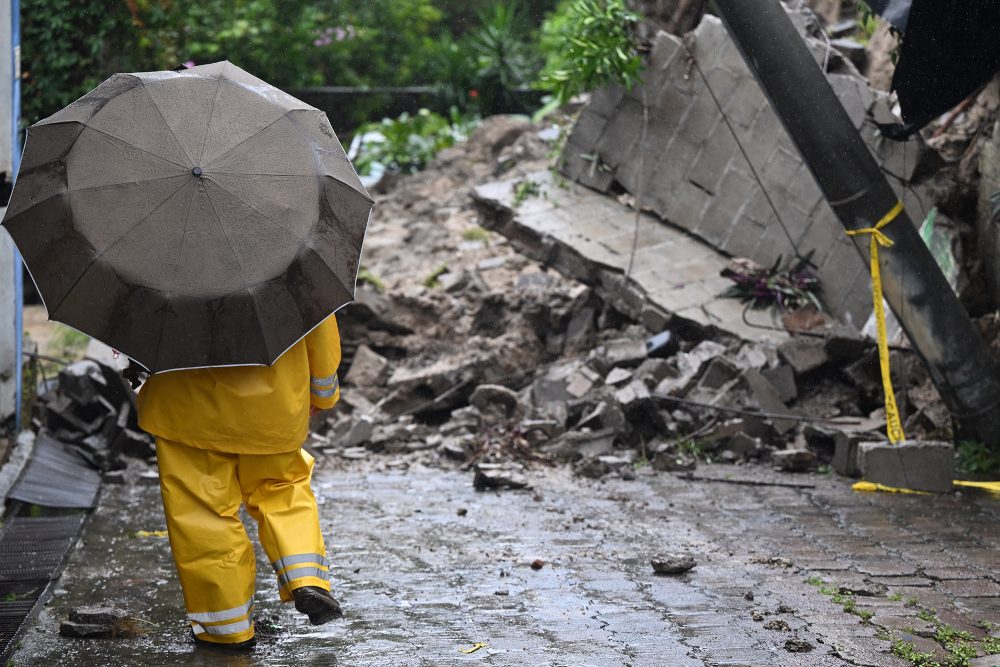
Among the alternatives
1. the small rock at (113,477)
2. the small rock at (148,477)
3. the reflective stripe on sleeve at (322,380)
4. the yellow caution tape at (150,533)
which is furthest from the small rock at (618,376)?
the reflective stripe on sleeve at (322,380)

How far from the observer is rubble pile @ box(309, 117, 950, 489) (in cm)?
783

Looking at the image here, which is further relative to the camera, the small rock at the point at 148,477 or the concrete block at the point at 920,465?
the small rock at the point at 148,477

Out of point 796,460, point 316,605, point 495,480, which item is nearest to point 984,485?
point 796,460

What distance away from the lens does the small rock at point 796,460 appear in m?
7.42

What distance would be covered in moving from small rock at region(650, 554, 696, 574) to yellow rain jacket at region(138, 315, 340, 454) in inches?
71.5

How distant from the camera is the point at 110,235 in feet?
12.7

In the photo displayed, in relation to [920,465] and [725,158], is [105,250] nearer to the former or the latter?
[920,465]

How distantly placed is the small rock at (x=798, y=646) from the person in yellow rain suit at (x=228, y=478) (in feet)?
5.41

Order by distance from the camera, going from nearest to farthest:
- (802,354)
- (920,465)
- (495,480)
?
Result: (920,465) < (495,480) < (802,354)

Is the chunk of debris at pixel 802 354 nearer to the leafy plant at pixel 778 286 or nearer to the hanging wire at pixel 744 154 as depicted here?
the leafy plant at pixel 778 286

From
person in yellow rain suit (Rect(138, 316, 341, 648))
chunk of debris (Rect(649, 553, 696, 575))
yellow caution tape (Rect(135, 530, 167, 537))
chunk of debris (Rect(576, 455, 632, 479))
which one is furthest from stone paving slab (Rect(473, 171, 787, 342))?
person in yellow rain suit (Rect(138, 316, 341, 648))

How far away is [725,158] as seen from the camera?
9859mm

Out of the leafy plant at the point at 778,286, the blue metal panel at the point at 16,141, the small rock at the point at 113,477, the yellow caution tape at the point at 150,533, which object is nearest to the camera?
the yellow caution tape at the point at 150,533

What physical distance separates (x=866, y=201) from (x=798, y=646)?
3469mm
